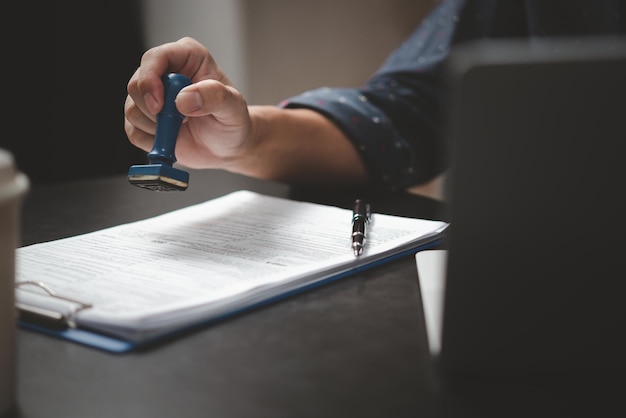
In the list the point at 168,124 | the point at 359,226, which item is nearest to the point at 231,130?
the point at 168,124

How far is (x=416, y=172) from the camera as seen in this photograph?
1.05m

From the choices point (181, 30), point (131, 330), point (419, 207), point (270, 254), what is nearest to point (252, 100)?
point (181, 30)

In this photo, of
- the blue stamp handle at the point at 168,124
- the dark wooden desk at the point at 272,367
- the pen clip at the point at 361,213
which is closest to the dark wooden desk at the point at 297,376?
the dark wooden desk at the point at 272,367

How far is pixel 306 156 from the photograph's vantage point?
39.6 inches

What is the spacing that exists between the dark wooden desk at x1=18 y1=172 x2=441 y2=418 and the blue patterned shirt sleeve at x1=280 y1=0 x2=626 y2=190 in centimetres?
48

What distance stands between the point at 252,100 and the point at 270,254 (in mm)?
1399

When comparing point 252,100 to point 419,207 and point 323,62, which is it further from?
point 419,207

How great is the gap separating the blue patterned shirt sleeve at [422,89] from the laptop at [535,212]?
63cm

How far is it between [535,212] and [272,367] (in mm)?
181

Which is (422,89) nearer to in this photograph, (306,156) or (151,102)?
(306,156)

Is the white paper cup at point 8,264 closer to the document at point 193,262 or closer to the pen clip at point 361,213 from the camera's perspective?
the document at point 193,262

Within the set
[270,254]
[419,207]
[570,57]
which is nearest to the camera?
[570,57]

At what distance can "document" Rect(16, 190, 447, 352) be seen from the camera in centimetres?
47

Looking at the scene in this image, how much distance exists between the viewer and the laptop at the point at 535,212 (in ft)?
1.10
